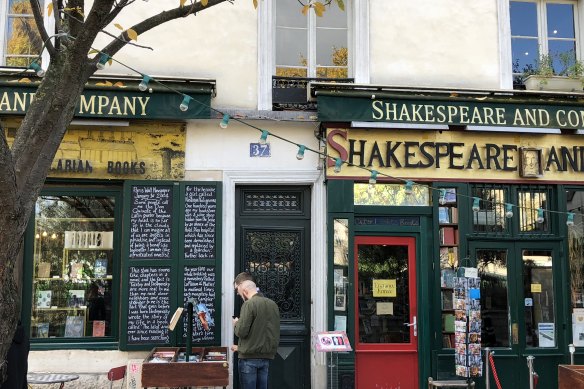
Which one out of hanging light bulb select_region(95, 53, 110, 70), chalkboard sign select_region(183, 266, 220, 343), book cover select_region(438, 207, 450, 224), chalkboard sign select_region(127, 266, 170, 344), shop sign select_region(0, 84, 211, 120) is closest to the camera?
hanging light bulb select_region(95, 53, 110, 70)

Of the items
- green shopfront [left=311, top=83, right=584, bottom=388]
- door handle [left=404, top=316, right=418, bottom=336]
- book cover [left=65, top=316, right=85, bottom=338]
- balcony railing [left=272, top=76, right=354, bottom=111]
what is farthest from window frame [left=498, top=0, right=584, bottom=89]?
book cover [left=65, top=316, right=85, bottom=338]

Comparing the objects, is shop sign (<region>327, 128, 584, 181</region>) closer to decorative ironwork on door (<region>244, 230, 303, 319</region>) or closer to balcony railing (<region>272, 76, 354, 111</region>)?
balcony railing (<region>272, 76, 354, 111</region>)

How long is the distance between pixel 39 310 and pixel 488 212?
5805 mm

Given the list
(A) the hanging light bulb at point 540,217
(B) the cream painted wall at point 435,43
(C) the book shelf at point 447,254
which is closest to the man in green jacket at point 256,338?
(C) the book shelf at point 447,254

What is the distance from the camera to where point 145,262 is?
7.80 m

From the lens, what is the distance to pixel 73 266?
316 inches

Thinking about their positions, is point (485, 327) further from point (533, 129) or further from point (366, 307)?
point (533, 129)

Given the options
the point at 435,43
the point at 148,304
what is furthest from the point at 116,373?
the point at 435,43

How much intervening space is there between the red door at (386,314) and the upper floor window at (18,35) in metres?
4.81

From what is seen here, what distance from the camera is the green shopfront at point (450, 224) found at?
8.03m

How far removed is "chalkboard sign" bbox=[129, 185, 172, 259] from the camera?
25.7 ft

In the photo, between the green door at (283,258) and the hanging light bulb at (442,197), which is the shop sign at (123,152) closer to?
the green door at (283,258)

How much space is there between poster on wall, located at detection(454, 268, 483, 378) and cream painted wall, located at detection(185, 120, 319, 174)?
2.36 meters

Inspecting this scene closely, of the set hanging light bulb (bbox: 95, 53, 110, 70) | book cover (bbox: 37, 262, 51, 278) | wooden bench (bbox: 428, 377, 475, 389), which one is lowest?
wooden bench (bbox: 428, 377, 475, 389)
